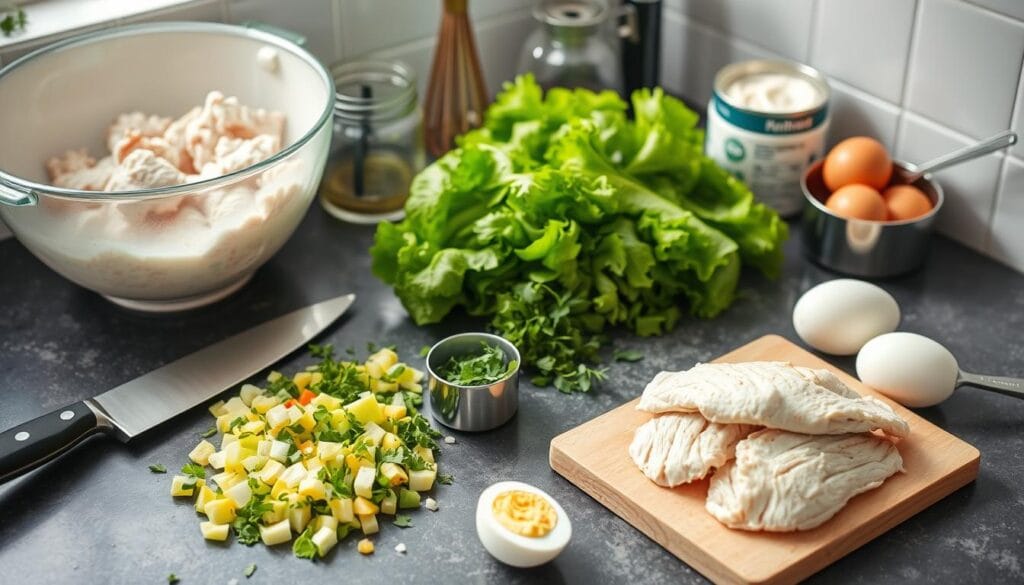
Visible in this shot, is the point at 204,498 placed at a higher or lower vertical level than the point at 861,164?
lower

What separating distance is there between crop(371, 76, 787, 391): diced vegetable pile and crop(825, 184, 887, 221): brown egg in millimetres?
91

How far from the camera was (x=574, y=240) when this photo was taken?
1537 millimetres

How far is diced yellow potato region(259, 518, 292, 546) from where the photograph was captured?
1.25m

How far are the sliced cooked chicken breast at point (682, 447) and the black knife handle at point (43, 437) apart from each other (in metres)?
0.64

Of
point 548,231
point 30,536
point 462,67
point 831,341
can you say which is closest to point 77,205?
point 30,536

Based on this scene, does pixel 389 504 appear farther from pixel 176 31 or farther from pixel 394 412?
pixel 176 31

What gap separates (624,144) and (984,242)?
562 millimetres

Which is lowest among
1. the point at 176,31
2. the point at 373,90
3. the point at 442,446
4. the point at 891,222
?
the point at 442,446

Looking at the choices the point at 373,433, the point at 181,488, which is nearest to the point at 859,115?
the point at 373,433

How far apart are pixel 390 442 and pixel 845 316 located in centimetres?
61

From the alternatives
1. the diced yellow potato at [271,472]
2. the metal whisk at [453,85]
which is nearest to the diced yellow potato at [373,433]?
the diced yellow potato at [271,472]

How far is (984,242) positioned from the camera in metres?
1.75

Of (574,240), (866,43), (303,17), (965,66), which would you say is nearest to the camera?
(574,240)

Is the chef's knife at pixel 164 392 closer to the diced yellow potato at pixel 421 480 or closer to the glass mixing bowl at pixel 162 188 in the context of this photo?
the glass mixing bowl at pixel 162 188
